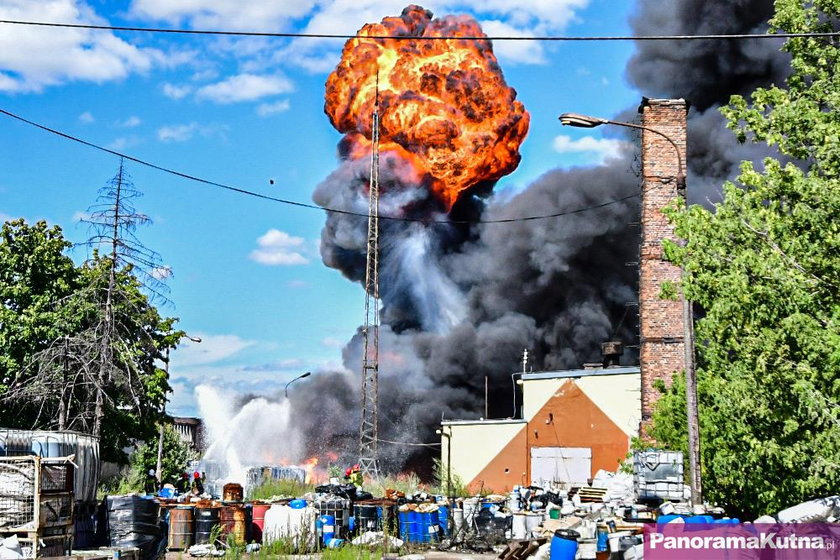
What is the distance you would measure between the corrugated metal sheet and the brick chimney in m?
19.6

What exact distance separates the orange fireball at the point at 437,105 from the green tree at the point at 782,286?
46250 mm

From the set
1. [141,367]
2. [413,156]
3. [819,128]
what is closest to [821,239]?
[819,128]

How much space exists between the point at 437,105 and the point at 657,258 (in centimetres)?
3231

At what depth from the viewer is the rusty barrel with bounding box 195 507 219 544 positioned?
22.0 m

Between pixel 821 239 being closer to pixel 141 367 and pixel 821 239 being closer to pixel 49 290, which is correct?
pixel 141 367

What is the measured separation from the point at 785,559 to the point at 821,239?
15.2ft

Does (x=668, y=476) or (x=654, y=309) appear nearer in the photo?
(x=668, y=476)

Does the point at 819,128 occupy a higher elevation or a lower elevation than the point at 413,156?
lower

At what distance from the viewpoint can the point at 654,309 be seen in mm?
33781

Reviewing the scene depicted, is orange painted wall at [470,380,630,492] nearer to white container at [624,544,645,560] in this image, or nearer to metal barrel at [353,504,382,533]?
metal barrel at [353,504,382,533]

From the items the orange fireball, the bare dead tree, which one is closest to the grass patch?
the bare dead tree

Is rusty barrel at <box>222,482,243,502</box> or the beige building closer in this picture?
rusty barrel at <box>222,482,243,502</box>

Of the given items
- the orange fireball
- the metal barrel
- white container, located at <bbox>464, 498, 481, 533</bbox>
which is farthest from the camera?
the orange fireball

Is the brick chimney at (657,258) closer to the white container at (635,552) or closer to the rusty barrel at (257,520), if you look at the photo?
the rusty barrel at (257,520)
